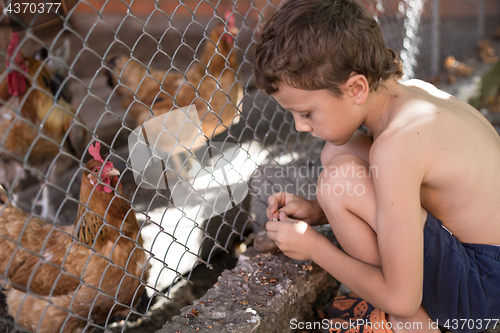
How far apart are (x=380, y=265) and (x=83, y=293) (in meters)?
1.38

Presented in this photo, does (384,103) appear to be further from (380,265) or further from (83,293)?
(83,293)

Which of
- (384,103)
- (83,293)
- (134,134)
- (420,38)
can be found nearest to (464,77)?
(420,38)

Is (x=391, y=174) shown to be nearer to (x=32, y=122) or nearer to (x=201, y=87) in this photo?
(x=201, y=87)

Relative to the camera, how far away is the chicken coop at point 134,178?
146cm

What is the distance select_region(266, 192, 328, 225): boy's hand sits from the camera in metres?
1.68

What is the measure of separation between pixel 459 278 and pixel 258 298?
78 centimetres

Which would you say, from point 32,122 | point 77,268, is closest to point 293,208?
point 77,268

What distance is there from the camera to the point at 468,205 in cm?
131

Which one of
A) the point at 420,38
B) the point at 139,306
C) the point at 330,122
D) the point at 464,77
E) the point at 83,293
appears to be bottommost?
the point at 139,306

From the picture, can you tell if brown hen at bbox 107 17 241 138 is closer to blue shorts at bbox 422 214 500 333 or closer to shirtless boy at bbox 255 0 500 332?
shirtless boy at bbox 255 0 500 332

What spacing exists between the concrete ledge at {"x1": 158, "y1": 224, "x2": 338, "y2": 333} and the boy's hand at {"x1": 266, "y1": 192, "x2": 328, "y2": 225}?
0.77 ft

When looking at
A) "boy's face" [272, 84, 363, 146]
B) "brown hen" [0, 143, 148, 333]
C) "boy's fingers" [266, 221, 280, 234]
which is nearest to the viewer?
"boy's face" [272, 84, 363, 146]

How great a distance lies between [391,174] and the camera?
118 cm

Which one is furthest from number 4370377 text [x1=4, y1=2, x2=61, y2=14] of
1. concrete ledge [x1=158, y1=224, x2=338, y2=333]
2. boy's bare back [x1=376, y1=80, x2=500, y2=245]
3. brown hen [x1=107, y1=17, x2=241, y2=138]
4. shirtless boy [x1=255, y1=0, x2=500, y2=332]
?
boy's bare back [x1=376, y1=80, x2=500, y2=245]
